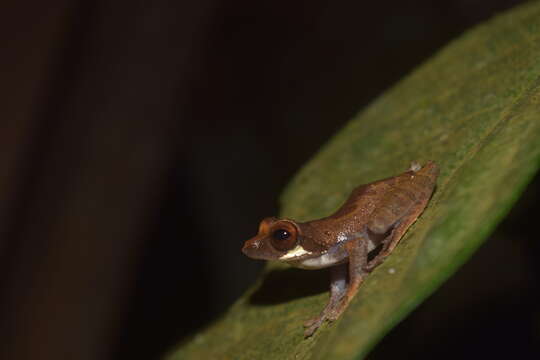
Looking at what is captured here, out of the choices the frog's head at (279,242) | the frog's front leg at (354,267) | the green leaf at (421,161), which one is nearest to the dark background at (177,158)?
the frog's front leg at (354,267)

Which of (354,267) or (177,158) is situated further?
(177,158)

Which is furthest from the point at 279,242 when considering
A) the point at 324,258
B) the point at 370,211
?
the point at 370,211

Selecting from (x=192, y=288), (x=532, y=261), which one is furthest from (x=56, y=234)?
(x=532, y=261)

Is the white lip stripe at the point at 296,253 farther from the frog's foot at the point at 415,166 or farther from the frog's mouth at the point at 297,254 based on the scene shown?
the frog's foot at the point at 415,166

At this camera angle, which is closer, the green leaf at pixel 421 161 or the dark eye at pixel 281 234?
the green leaf at pixel 421 161

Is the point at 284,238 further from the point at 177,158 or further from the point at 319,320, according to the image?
the point at 177,158

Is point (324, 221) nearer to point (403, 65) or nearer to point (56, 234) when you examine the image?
point (56, 234)
